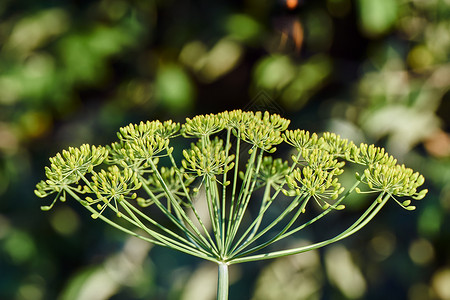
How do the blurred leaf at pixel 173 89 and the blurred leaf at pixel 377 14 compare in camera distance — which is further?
the blurred leaf at pixel 173 89

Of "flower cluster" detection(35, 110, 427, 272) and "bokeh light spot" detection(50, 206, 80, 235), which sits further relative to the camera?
"bokeh light spot" detection(50, 206, 80, 235)

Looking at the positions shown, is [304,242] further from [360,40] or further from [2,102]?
[2,102]

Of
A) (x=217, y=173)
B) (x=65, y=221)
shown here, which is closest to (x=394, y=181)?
(x=217, y=173)

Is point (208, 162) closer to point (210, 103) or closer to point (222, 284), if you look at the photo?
point (222, 284)

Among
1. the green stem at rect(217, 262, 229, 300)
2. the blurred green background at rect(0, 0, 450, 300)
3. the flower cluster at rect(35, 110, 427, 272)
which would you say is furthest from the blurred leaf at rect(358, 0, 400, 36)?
the green stem at rect(217, 262, 229, 300)

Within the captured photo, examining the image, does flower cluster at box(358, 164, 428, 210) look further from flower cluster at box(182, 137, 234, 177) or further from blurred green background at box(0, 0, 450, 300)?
blurred green background at box(0, 0, 450, 300)

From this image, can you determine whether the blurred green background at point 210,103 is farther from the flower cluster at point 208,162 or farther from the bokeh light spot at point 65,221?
the flower cluster at point 208,162

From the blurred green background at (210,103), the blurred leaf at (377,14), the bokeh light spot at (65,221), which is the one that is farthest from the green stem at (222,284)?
the bokeh light spot at (65,221)

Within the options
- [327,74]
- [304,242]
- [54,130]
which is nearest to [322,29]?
[327,74]
